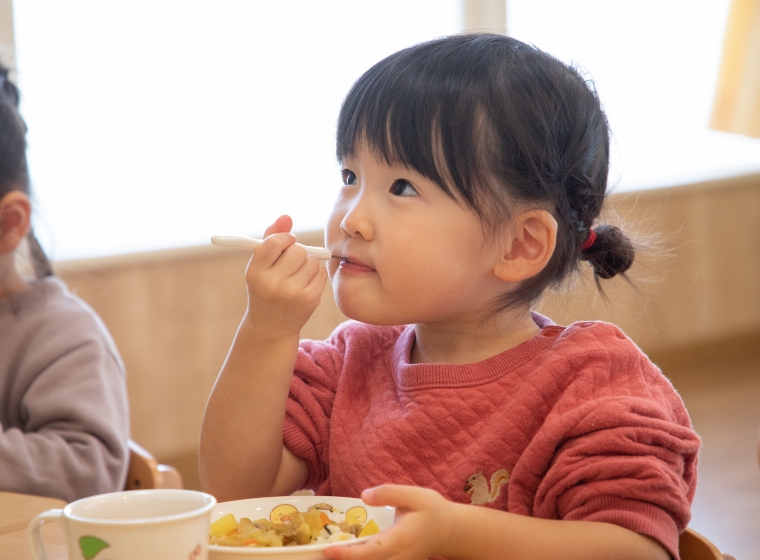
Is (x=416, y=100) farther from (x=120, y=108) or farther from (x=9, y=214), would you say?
(x=120, y=108)

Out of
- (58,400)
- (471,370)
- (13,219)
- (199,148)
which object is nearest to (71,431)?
(58,400)

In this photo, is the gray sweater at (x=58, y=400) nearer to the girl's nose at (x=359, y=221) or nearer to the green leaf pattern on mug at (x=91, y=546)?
the girl's nose at (x=359, y=221)

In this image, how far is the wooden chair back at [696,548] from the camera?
0.76m

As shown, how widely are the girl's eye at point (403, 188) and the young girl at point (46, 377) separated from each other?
64cm

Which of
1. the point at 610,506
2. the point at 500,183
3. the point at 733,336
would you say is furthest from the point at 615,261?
the point at 733,336

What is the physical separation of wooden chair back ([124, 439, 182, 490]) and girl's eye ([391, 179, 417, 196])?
23.2 inches

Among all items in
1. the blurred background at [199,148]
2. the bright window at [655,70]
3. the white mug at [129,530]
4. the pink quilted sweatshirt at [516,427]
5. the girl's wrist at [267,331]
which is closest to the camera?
the white mug at [129,530]

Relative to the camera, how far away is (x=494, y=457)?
0.83m

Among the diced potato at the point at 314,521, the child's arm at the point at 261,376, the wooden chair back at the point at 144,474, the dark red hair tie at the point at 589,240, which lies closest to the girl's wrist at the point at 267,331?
the child's arm at the point at 261,376

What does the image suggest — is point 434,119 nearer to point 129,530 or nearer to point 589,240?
point 589,240

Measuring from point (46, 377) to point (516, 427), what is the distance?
783mm

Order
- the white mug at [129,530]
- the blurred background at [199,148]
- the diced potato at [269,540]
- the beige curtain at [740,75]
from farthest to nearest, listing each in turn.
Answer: the beige curtain at [740,75] → the blurred background at [199,148] → the diced potato at [269,540] → the white mug at [129,530]

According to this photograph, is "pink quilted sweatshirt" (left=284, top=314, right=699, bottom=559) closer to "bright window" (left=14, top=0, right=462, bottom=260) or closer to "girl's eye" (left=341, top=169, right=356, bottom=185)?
"girl's eye" (left=341, top=169, right=356, bottom=185)

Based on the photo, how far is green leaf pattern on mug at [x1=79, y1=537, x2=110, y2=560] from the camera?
52cm
